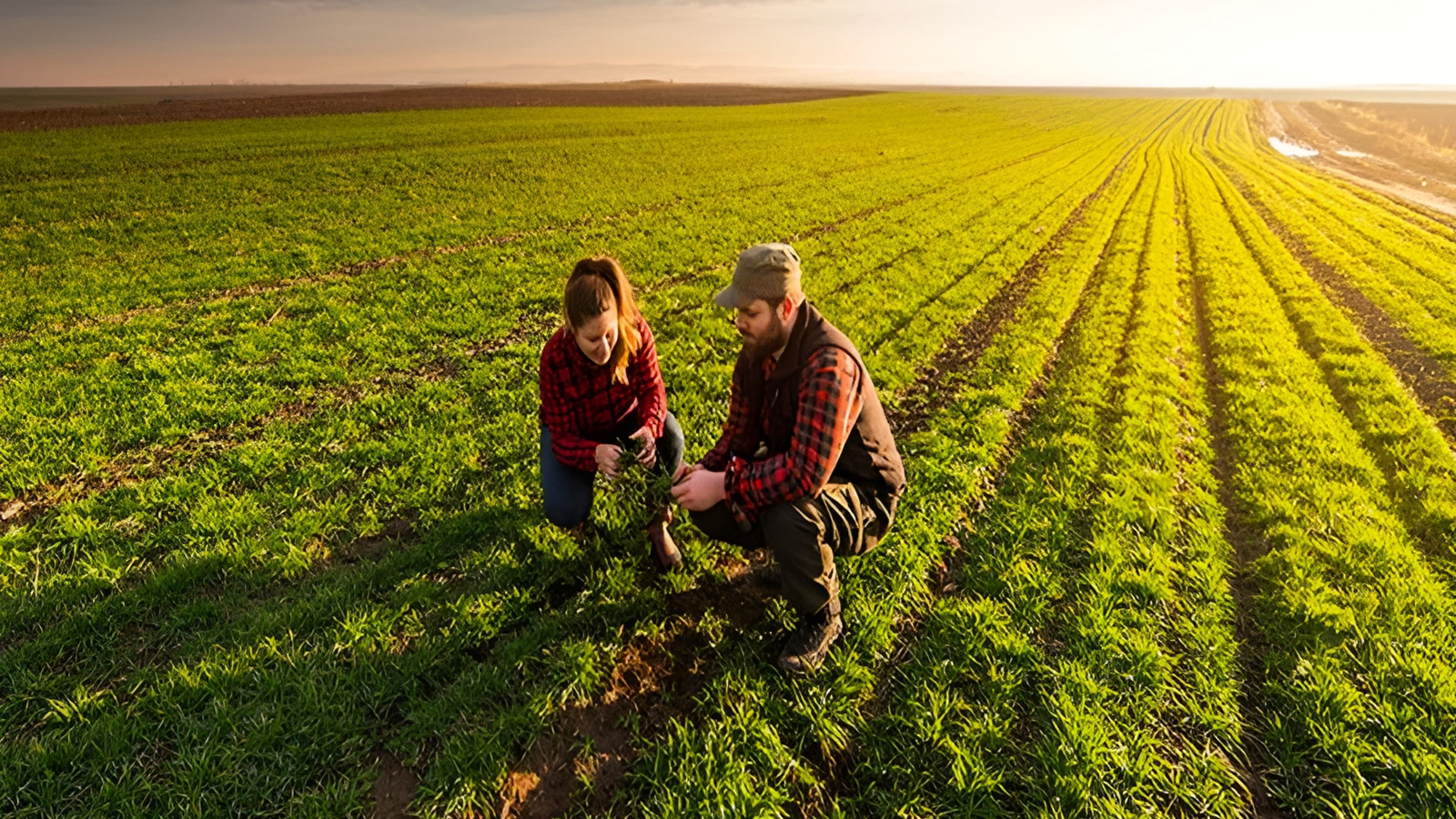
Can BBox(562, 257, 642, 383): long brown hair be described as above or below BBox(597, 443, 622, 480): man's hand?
above

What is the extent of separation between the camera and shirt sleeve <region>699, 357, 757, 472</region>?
4.12 meters

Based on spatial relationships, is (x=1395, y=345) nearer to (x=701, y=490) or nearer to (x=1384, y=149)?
(x=701, y=490)

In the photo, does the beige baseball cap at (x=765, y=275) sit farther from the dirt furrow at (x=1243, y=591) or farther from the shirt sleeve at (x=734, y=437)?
→ the dirt furrow at (x=1243, y=591)

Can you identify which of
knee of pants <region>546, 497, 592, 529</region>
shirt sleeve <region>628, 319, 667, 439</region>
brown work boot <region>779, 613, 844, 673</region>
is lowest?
brown work boot <region>779, 613, 844, 673</region>

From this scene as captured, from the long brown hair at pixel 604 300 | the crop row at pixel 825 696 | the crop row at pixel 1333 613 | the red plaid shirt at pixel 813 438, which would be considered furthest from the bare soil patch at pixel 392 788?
the crop row at pixel 1333 613

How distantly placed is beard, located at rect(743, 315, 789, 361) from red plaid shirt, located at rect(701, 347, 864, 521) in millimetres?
218

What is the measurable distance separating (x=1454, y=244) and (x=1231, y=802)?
25828 millimetres

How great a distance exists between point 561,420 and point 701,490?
148 centimetres

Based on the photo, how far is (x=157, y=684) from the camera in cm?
376

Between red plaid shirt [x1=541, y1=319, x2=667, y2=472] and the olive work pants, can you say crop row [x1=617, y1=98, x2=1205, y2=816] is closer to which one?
the olive work pants

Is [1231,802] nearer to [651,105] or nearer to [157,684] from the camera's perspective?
[157,684]

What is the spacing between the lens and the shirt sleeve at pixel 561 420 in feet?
14.7

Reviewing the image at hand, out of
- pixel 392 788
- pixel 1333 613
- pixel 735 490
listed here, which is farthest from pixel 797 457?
pixel 1333 613

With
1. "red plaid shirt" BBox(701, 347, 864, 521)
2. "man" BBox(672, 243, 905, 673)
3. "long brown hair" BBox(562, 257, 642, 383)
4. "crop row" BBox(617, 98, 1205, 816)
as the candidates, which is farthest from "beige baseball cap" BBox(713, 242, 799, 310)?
"crop row" BBox(617, 98, 1205, 816)
